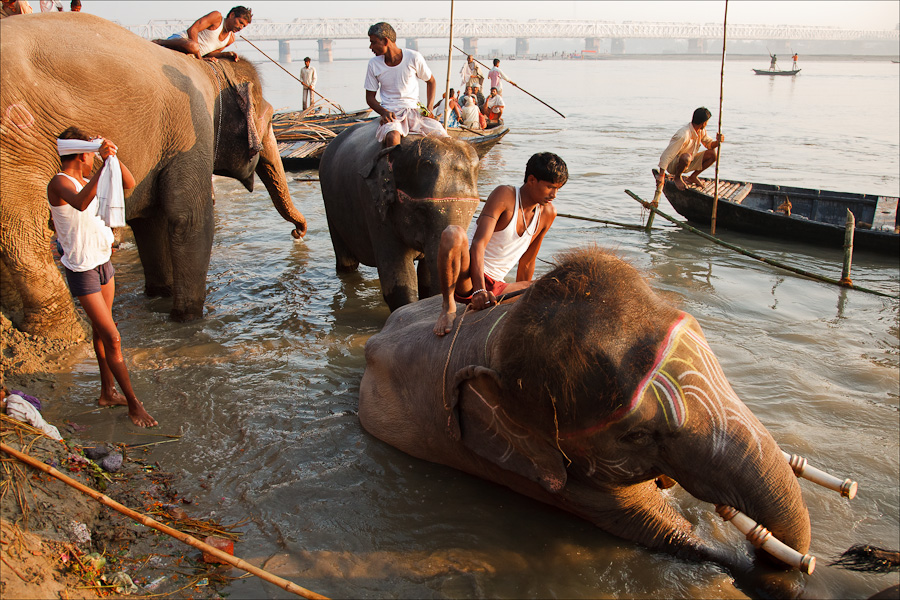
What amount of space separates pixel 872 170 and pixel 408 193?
17.6 meters

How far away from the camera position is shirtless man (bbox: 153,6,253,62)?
7512 millimetres

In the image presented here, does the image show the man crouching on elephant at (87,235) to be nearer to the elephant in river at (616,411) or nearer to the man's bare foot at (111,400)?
the man's bare foot at (111,400)

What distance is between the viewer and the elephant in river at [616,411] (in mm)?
3037

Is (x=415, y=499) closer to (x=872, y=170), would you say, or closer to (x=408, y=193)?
(x=408, y=193)

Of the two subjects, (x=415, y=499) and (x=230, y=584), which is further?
(x=415, y=499)

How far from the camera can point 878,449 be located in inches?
205

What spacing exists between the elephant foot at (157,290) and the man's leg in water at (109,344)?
2940 mm

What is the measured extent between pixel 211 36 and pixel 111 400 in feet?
15.8

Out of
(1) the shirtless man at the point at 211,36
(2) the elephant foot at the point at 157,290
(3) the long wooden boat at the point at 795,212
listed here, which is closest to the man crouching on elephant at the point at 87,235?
(2) the elephant foot at the point at 157,290

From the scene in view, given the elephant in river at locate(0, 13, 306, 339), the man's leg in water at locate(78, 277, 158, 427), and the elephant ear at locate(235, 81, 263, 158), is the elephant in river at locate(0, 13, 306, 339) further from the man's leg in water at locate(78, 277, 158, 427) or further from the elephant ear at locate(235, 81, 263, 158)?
the man's leg in water at locate(78, 277, 158, 427)

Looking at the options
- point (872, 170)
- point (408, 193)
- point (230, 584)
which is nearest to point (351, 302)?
point (408, 193)

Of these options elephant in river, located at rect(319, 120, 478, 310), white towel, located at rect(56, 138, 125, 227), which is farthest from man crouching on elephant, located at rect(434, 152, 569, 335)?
white towel, located at rect(56, 138, 125, 227)

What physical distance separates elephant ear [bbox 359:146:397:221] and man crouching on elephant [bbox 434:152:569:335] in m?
2.02

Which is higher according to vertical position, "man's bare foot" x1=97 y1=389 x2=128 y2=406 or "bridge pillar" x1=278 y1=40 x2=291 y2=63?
"bridge pillar" x1=278 y1=40 x2=291 y2=63
